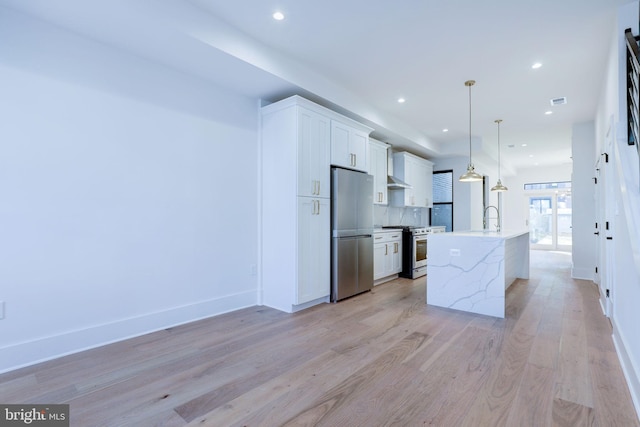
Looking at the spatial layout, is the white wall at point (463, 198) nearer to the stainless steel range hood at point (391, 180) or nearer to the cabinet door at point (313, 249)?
the stainless steel range hood at point (391, 180)

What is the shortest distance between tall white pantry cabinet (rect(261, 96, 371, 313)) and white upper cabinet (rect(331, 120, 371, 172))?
0.39ft

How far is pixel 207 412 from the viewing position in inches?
69.3

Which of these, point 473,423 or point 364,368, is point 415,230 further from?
point 473,423

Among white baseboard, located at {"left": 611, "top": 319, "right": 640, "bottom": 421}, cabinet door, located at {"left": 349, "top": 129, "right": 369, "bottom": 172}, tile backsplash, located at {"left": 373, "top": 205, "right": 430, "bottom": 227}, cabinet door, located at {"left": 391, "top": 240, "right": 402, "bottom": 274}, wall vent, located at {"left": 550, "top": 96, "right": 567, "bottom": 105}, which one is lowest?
white baseboard, located at {"left": 611, "top": 319, "right": 640, "bottom": 421}

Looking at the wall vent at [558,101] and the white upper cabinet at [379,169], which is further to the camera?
the white upper cabinet at [379,169]

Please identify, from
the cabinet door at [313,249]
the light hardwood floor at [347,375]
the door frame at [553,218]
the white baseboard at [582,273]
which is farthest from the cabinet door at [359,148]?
the door frame at [553,218]

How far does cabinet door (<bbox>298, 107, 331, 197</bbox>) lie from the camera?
11.9 ft

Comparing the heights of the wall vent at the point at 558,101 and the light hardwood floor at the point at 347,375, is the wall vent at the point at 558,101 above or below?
above

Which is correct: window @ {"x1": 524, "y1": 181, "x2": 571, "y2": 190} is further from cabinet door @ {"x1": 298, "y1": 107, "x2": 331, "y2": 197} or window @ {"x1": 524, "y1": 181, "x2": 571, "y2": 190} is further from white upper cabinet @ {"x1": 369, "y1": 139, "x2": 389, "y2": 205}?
cabinet door @ {"x1": 298, "y1": 107, "x2": 331, "y2": 197}

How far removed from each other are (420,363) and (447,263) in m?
1.72

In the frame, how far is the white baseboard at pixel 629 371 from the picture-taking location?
1.81m

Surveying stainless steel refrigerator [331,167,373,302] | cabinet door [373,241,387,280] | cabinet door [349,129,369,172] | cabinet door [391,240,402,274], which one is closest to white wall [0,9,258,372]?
stainless steel refrigerator [331,167,373,302]

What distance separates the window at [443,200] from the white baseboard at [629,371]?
16.3 ft

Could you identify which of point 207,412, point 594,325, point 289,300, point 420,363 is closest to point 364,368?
point 420,363
